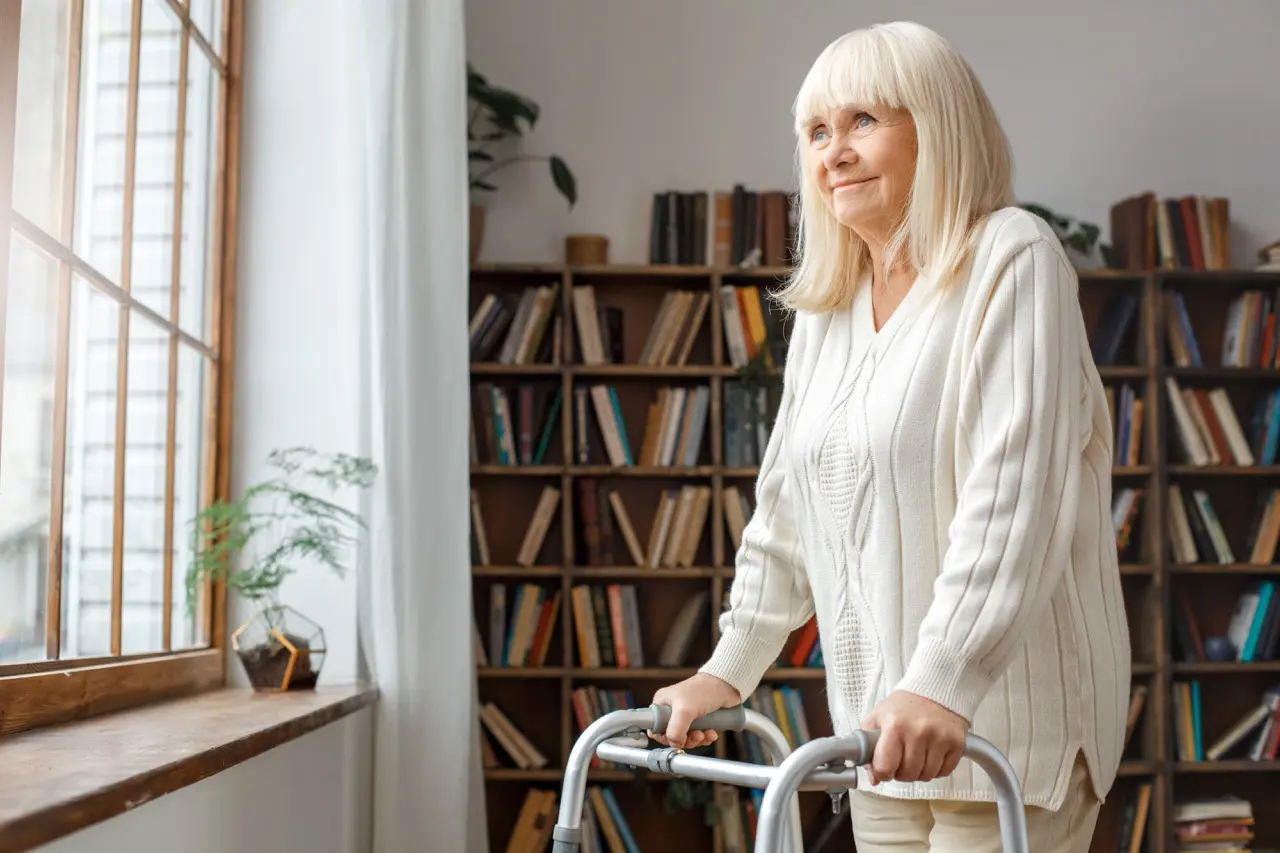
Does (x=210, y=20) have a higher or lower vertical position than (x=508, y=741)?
higher

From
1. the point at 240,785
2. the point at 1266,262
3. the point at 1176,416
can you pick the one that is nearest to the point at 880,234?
the point at 240,785

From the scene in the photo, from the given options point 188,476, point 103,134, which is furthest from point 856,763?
point 188,476

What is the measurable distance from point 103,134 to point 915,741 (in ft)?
5.69

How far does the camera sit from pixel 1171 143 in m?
4.59

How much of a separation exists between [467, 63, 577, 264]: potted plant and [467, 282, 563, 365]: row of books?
0.60 feet

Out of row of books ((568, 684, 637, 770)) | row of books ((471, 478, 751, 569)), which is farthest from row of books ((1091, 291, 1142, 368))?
row of books ((568, 684, 637, 770))

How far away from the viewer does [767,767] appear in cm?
105

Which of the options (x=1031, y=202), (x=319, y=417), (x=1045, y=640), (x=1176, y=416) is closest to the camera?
(x=1045, y=640)

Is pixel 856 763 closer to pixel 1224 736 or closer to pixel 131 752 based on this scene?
pixel 131 752

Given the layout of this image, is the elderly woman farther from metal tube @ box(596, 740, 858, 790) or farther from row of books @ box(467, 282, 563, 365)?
row of books @ box(467, 282, 563, 365)

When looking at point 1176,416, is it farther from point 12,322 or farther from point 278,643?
point 12,322

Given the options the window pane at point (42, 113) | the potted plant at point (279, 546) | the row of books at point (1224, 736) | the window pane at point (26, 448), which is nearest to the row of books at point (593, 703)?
the potted plant at point (279, 546)

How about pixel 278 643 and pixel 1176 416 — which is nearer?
pixel 278 643

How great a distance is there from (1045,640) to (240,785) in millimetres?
1112
